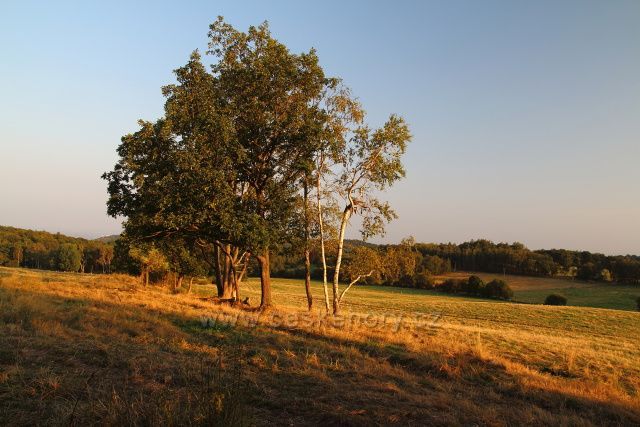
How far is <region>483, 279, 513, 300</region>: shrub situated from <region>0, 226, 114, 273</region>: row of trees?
3818 inches

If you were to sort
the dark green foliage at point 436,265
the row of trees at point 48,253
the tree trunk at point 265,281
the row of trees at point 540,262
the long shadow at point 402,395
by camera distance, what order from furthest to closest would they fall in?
1. the row of trees at point 48,253
2. the dark green foliage at point 436,265
3. the row of trees at point 540,262
4. the tree trunk at point 265,281
5. the long shadow at point 402,395

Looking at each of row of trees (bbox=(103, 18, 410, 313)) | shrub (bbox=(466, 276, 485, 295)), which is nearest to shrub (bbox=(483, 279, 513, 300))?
shrub (bbox=(466, 276, 485, 295))

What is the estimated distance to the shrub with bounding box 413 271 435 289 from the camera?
10100 centimetres

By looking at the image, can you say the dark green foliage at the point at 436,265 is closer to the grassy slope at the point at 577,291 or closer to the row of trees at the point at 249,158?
the grassy slope at the point at 577,291

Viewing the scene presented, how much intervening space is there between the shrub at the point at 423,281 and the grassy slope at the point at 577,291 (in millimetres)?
9212

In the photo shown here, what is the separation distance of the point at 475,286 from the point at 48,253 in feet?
402

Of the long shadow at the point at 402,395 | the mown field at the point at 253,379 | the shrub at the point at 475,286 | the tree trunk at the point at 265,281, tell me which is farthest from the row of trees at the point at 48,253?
the long shadow at the point at 402,395

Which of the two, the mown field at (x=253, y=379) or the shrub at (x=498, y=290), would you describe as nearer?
the mown field at (x=253, y=379)

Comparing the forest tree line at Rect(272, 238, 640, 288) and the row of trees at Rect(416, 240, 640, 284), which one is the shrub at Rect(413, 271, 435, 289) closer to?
the forest tree line at Rect(272, 238, 640, 288)

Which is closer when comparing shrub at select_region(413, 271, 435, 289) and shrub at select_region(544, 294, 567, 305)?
shrub at select_region(544, 294, 567, 305)

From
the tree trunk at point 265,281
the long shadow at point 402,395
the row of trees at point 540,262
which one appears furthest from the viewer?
the row of trees at point 540,262

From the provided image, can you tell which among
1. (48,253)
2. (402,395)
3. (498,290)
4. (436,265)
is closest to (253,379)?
(402,395)

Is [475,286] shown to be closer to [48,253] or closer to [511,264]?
[511,264]

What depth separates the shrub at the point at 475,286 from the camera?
8970 cm
